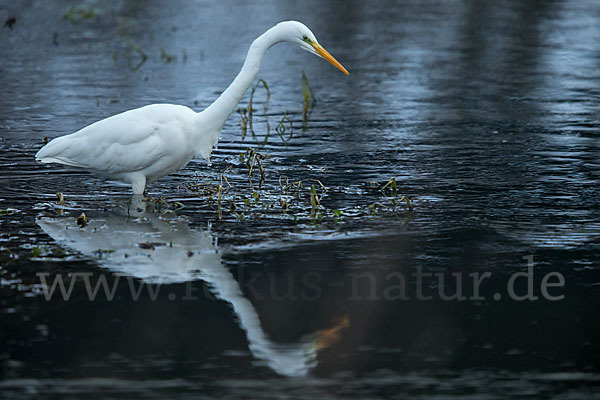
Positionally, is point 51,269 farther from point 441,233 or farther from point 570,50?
point 570,50

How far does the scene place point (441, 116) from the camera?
10.5 metres

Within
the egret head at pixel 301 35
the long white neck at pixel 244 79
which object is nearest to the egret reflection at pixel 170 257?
the long white neck at pixel 244 79

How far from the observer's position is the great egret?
22.5 ft

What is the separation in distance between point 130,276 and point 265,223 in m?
1.32

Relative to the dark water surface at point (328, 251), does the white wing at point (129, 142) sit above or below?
above

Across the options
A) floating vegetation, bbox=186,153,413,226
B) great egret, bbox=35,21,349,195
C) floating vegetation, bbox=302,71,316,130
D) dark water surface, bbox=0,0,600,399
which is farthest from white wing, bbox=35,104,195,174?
floating vegetation, bbox=302,71,316,130

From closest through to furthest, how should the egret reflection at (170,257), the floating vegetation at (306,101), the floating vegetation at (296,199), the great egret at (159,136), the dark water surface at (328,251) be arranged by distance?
1. the dark water surface at (328,251)
2. the egret reflection at (170,257)
3. the floating vegetation at (296,199)
4. the great egret at (159,136)
5. the floating vegetation at (306,101)

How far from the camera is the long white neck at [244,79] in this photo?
271 inches

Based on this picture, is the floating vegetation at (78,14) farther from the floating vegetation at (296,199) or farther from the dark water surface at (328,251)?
the floating vegetation at (296,199)

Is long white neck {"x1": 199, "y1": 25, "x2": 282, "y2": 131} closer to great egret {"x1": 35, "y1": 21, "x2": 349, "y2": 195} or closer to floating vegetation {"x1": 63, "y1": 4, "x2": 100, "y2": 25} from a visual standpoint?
great egret {"x1": 35, "y1": 21, "x2": 349, "y2": 195}

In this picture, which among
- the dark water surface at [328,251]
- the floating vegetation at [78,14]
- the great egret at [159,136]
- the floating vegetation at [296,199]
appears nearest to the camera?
the dark water surface at [328,251]

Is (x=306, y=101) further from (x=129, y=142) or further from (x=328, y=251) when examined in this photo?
(x=328, y=251)

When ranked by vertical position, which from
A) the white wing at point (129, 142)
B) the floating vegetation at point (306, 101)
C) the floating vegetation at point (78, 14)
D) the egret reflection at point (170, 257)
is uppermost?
the floating vegetation at point (78, 14)

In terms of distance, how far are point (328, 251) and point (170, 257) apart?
103 centimetres
